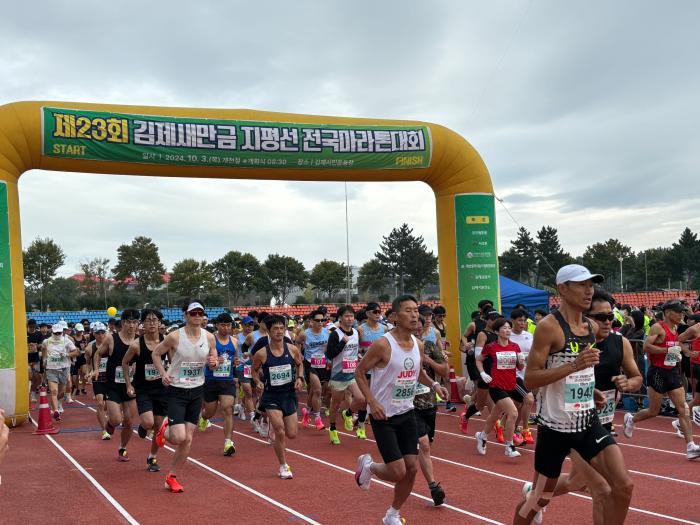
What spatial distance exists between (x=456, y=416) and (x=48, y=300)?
46.0m

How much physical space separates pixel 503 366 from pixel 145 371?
5.06m

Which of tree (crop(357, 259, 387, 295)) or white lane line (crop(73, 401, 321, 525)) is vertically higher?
tree (crop(357, 259, 387, 295))

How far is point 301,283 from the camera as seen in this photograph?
258ft

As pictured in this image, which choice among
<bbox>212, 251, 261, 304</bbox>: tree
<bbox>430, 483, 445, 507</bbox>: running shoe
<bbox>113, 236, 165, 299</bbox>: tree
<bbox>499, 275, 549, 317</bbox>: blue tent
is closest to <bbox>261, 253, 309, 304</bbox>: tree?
Answer: <bbox>212, 251, 261, 304</bbox>: tree

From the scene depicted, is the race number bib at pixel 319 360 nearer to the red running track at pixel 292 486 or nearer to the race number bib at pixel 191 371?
the red running track at pixel 292 486

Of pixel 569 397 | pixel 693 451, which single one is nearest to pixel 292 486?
pixel 569 397

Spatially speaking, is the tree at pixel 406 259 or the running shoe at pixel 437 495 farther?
the tree at pixel 406 259

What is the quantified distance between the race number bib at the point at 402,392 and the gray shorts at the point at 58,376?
11476mm

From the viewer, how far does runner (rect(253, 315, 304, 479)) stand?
8812 millimetres

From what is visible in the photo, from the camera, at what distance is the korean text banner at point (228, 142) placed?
14136 millimetres

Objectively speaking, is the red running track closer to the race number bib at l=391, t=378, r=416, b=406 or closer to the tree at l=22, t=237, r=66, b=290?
the race number bib at l=391, t=378, r=416, b=406

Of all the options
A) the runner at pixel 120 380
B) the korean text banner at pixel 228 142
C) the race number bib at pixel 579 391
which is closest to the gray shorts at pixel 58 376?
the korean text banner at pixel 228 142

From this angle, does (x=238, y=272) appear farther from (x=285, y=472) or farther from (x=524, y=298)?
(x=285, y=472)

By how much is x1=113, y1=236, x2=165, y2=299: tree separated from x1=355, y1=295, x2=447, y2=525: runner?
6621 centimetres
